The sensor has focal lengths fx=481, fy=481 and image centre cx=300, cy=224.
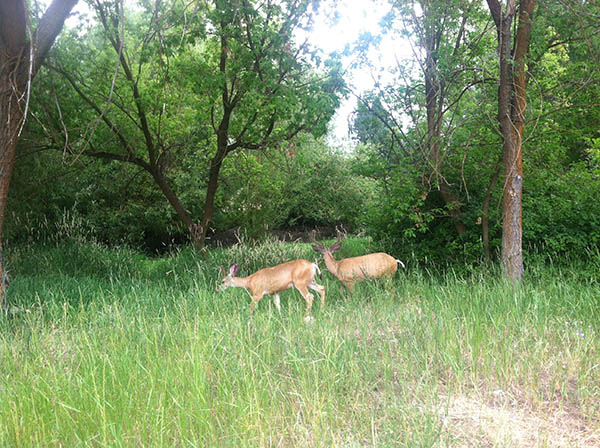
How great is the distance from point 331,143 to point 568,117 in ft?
50.4

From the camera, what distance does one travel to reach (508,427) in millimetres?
2555

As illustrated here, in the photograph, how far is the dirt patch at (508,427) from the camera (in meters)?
2.48

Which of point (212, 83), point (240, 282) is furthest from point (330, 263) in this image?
point (212, 83)

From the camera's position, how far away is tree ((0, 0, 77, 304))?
553 centimetres

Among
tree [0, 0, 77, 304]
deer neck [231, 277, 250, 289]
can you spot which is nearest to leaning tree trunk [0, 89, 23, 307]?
tree [0, 0, 77, 304]

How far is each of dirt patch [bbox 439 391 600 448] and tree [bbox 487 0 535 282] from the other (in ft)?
10.7

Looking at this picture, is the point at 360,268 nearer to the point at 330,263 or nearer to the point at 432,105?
Answer: the point at 330,263

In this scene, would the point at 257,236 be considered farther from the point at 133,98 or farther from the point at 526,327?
the point at 526,327

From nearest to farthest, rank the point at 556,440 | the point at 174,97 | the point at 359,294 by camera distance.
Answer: the point at 556,440 → the point at 359,294 → the point at 174,97

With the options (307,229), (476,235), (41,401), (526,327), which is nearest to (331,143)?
(307,229)

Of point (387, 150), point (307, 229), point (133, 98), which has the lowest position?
point (307, 229)

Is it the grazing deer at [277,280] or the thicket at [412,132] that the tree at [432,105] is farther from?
the grazing deer at [277,280]

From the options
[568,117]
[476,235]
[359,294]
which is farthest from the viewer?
[476,235]

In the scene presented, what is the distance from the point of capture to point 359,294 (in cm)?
623
